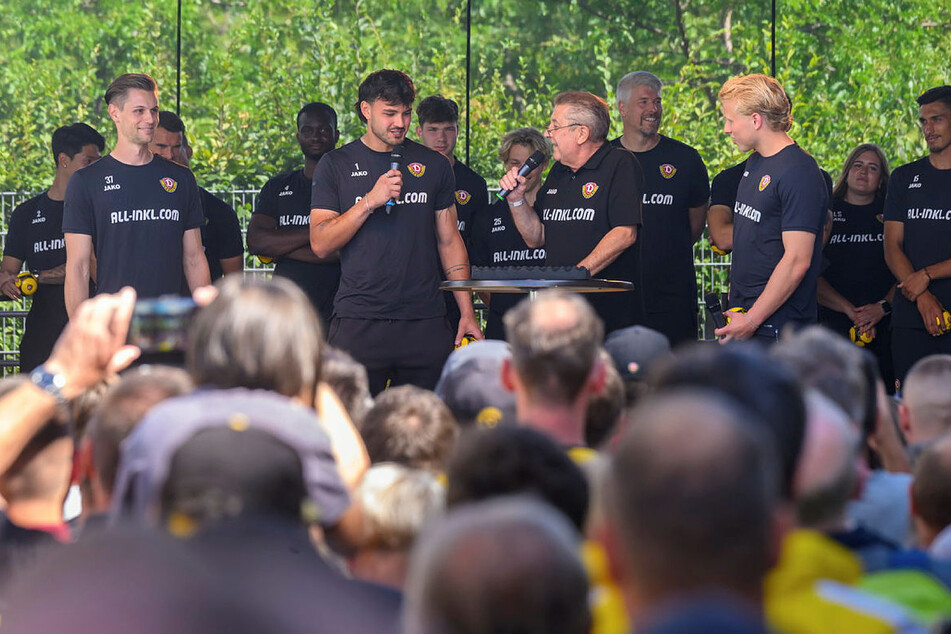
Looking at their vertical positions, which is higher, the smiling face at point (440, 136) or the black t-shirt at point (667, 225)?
the smiling face at point (440, 136)

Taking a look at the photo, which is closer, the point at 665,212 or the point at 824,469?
the point at 824,469

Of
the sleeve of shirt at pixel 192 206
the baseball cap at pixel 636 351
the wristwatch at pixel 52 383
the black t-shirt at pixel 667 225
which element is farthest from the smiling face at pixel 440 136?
the wristwatch at pixel 52 383

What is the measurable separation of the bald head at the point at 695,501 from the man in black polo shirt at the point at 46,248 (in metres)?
5.53

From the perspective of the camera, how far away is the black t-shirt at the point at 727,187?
6.36 m

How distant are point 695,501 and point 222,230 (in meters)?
5.52

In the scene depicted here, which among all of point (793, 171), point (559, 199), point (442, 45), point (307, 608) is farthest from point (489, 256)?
point (307, 608)

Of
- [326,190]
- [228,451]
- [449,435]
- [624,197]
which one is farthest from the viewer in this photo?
[326,190]

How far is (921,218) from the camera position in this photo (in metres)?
6.30

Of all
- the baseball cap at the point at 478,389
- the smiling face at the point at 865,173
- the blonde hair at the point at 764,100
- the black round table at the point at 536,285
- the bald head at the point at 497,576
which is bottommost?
the baseball cap at the point at 478,389

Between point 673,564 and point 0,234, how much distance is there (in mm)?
8826

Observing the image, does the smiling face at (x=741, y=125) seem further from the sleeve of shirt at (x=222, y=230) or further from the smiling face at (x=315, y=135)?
the sleeve of shirt at (x=222, y=230)

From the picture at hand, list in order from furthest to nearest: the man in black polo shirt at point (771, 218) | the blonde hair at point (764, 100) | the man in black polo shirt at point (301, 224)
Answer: the man in black polo shirt at point (301, 224), the blonde hair at point (764, 100), the man in black polo shirt at point (771, 218)

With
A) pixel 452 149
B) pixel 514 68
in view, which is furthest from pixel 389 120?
pixel 514 68

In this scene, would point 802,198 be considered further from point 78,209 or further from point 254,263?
point 254,263
